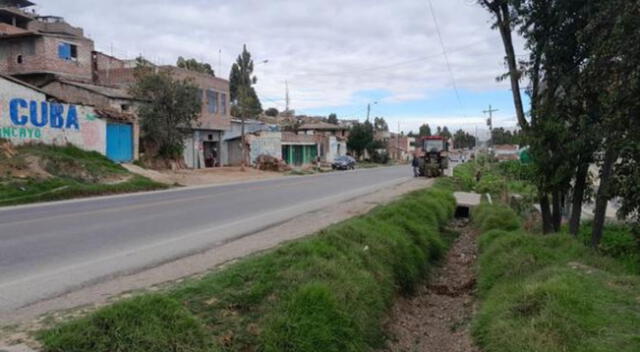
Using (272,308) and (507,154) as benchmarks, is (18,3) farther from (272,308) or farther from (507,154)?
(507,154)

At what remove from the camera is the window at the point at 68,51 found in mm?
37125

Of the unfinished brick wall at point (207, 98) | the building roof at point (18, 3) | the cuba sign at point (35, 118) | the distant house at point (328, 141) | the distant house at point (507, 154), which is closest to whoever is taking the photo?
the cuba sign at point (35, 118)

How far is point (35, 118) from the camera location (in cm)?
2638

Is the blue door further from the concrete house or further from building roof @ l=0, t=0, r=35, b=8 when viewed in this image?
building roof @ l=0, t=0, r=35, b=8

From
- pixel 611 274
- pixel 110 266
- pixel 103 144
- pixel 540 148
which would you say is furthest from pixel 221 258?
pixel 103 144

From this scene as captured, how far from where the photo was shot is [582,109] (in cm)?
1116

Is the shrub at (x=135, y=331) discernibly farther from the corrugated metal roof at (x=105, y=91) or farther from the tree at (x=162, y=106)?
the corrugated metal roof at (x=105, y=91)

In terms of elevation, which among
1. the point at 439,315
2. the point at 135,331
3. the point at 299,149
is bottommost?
the point at 439,315

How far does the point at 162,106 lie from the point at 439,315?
1165 inches

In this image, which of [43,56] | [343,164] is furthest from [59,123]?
[343,164]

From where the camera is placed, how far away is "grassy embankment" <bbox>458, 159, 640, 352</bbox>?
5.75 meters

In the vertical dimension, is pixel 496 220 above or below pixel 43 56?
below

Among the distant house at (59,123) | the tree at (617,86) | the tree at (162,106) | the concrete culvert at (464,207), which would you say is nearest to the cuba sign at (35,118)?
the distant house at (59,123)

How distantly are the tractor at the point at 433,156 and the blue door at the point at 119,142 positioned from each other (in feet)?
66.4
